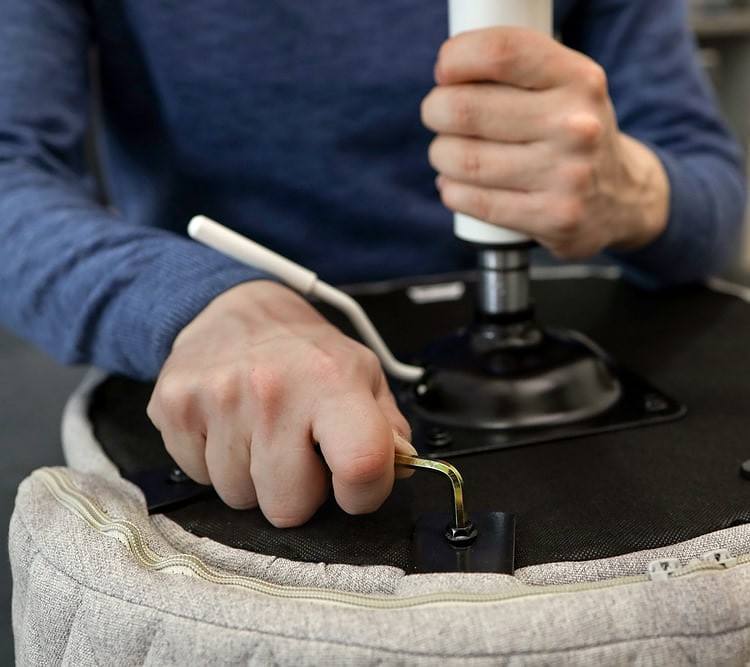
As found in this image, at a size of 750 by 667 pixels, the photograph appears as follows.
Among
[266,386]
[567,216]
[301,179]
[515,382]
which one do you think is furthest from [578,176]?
[301,179]

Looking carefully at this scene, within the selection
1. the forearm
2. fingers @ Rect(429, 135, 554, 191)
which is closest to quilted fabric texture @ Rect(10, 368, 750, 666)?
fingers @ Rect(429, 135, 554, 191)

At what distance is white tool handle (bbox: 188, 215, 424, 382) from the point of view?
464 millimetres

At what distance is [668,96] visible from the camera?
2.49ft

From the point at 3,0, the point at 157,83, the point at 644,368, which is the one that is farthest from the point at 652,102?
the point at 3,0

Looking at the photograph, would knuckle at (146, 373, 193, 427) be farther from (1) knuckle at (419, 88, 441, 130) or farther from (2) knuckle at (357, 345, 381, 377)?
(1) knuckle at (419, 88, 441, 130)

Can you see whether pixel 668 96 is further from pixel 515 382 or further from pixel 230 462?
pixel 230 462

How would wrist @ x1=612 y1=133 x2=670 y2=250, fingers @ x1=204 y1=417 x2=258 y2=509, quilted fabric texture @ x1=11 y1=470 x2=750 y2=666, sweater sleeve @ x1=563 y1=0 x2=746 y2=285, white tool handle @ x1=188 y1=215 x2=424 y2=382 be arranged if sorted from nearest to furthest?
quilted fabric texture @ x1=11 y1=470 x2=750 y2=666 → fingers @ x1=204 y1=417 x2=258 y2=509 → white tool handle @ x1=188 y1=215 x2=424 y2=382 → wrist @ x1=612 y1=133 x2=670 y2=250 → sweater sleeve @ x1=563 y1=0 x2=746 y2=285

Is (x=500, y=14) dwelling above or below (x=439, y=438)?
above

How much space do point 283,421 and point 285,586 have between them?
7 centimetres

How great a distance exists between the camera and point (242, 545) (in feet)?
1.17

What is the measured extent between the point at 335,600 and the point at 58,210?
1.21 feet

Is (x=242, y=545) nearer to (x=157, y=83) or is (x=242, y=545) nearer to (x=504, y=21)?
(x=504, y=21)

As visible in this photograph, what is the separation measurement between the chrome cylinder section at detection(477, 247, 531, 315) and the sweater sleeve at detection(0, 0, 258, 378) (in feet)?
0.45

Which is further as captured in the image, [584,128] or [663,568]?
[584,128]
